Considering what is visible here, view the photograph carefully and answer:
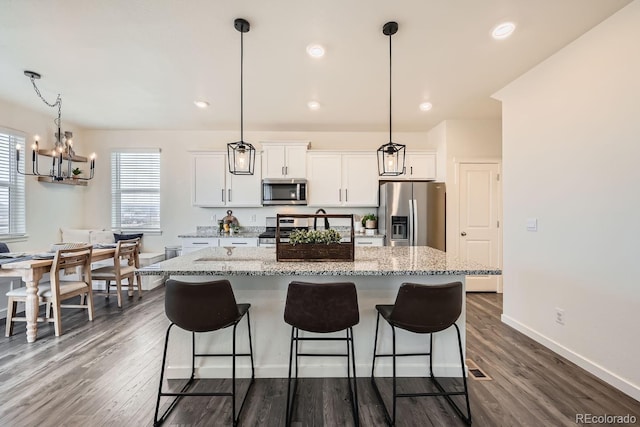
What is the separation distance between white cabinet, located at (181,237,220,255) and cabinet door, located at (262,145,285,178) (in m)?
1.34

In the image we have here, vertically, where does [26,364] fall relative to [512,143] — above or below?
below

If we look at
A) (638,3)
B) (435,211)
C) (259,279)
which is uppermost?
(638,3)

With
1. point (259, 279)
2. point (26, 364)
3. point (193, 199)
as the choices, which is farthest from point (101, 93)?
point (259, 279)

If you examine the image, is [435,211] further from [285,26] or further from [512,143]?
[285,26]

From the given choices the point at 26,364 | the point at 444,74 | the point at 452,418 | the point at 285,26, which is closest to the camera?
the point at 452,418

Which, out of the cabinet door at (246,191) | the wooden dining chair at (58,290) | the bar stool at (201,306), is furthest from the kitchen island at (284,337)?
the cabinet door at (246,191)

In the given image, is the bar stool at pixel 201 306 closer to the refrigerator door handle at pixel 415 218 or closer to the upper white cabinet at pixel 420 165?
the refrigerator door handle at pixel 415 218

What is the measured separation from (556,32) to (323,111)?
2.45 metres

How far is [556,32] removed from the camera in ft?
6.86

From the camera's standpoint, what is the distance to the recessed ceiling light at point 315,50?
7.39 ft

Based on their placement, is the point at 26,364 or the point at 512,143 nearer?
the point at 26,364

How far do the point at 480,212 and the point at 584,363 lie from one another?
233 cm

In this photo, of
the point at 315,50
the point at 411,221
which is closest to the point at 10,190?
the point at 315,50

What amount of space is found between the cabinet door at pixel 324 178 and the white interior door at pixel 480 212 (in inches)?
74.0
